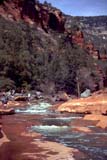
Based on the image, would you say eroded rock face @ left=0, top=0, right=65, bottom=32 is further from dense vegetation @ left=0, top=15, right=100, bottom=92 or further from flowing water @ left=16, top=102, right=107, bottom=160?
flowing water @ left=16, top=102, right=107, bottom=160

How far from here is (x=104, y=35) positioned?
18612 cm

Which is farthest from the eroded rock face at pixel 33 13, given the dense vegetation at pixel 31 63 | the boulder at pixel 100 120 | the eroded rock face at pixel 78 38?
the boulder at pixel 100 120

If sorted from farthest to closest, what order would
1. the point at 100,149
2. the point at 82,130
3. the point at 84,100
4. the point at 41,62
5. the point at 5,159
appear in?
the point at 41,62, the point at 84,100, the point at 82,130, the point at 100,149, the point at 5,159

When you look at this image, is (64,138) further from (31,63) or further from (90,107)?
(31,63)

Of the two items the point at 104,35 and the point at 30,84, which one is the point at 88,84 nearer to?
the point at 30,84

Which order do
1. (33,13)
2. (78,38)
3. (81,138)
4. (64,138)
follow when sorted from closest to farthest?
(81,138), (64,138), (33,13), (78,38)

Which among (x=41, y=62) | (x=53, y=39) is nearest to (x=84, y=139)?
(x=41, y=62)

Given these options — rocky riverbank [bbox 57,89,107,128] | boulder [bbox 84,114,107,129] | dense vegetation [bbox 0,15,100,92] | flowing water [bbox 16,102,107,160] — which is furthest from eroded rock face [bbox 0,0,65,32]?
flowing water [bbox 16,102,107,160]

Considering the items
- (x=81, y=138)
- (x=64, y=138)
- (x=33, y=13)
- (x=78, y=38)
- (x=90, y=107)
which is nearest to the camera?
(x=81, y=138)

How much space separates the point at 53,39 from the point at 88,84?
31.5m

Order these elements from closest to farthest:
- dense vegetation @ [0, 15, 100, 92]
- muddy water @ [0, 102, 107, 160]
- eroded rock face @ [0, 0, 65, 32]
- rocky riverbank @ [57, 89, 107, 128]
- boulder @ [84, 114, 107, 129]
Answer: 1. muddy water @ [0, 102, 107, 160]
2. boulder @ [84, 114, 107, 129]
3. rocky riverbank @ [57, 89, 107, 128]
4. dense vegetation @ [0, 15, 100, 92]
5. eroded rock face @ [0, 0, 65, 32]

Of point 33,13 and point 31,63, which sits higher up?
point 33,13

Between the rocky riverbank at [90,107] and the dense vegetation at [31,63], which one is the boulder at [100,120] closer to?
the rocky riverbank at [90,107]

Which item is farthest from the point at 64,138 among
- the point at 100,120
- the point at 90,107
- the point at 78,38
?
the point at 78,38
